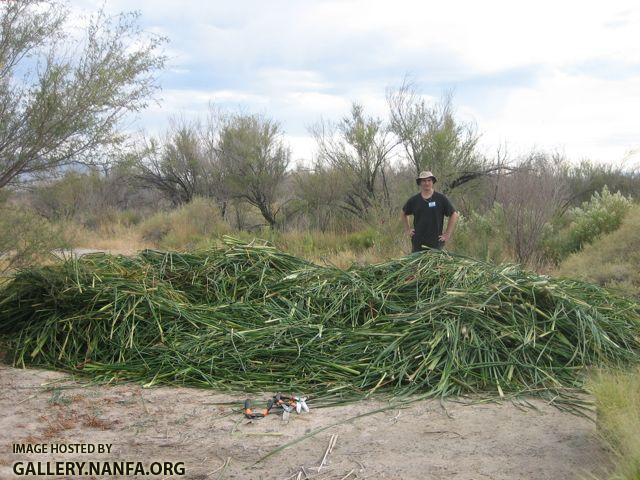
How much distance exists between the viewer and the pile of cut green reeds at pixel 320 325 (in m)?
5.47

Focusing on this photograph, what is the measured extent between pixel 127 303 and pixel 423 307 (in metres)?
2.87

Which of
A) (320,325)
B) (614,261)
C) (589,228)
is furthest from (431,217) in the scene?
(589,228)

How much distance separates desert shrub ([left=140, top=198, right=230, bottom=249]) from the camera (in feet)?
61.5

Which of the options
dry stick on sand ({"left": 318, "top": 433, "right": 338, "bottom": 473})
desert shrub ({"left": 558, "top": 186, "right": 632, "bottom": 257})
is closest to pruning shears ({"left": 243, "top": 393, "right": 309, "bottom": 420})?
dry stick on sand ({"left": 318, "top": 433, "right": 338, "bottom": 473})

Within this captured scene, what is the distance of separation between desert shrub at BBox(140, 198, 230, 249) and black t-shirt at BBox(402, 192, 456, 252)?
1066 cm

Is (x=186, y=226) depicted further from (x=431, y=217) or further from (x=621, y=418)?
(x=621, y=418)

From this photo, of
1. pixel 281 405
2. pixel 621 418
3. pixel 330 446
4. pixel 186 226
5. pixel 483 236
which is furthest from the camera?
pixel 186 226

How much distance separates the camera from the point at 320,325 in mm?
6215

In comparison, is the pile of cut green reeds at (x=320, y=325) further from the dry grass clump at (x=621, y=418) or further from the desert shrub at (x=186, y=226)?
the desert shrub at (x=186, y=226)

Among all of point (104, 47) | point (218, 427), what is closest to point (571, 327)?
point (218, 427)

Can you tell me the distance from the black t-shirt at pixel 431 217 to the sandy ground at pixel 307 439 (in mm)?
3360

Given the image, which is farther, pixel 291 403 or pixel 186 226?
pixel 186 226

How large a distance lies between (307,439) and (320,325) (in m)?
1.84

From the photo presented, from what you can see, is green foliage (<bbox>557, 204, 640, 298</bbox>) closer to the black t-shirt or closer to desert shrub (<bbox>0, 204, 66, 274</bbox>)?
the black t-shirt
